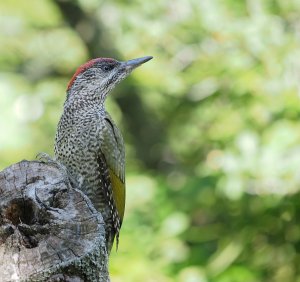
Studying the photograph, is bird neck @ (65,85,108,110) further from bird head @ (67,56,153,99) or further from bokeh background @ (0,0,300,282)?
bokeh background @ (0,0,300,282)

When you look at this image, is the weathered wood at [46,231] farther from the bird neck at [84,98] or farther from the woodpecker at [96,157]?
the bird neck at [84,98]

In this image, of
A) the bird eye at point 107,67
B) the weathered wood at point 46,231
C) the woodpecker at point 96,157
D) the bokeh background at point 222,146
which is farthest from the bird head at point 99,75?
the weathered wood at point 46,231

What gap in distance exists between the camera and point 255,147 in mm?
6859

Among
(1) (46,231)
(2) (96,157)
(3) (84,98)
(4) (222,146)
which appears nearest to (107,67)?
(3) (84,98)

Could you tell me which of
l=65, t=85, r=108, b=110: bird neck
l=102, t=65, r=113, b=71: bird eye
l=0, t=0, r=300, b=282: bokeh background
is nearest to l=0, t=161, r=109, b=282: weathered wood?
l=65, t=85, r=108, b=110: bird neck

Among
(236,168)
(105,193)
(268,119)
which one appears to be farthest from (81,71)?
(268,119)

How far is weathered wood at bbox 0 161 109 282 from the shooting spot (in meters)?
3.26

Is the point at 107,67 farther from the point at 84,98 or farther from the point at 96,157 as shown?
the point at 96,157

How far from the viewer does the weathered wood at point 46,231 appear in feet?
10.7

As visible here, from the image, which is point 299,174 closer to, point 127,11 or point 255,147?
point 255,147

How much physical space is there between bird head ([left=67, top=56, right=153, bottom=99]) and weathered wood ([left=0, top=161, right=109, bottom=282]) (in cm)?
240

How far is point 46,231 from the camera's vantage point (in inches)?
133

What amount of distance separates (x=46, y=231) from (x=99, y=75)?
119 inches

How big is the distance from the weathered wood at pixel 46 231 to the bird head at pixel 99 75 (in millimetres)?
2402
